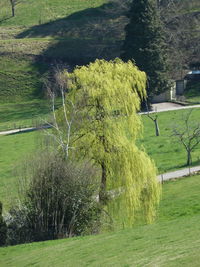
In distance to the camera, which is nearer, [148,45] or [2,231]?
[2,231]

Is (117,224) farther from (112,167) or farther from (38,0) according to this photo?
(38,0)

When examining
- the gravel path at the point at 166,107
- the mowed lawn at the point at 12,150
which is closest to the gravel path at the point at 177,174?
the mowed lawn at the point at 12,150

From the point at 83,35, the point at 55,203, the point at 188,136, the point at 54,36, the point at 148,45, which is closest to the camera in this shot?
the point at 55,203

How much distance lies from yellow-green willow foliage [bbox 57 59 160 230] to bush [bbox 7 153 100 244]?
1.80 m

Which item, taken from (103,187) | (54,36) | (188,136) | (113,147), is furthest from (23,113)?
(103,187)

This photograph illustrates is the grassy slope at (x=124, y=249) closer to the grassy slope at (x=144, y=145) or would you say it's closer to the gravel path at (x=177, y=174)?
the grassy slope at (x=144, y=145)

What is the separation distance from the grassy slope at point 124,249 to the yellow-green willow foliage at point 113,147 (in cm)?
382

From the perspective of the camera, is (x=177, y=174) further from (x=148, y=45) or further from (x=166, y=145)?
(x=148, y=45)

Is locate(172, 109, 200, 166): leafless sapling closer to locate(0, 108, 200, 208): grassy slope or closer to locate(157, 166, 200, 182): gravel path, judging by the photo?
locate(0, 108, 200, 208): grassy slope

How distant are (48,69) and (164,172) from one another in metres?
49.4

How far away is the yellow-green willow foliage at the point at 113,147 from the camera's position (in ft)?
120

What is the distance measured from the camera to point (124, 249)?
90.2 feet

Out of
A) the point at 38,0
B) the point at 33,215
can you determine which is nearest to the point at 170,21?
the point at 38,0

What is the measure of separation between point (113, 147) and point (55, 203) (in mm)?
4943
